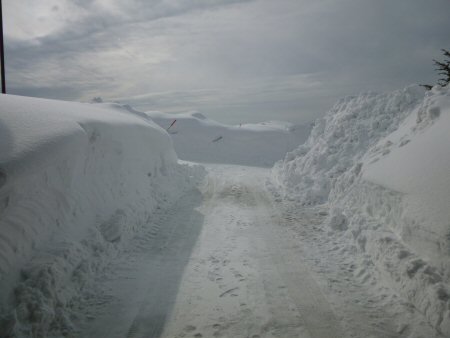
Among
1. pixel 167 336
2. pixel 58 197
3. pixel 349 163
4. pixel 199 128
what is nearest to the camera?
pixel 167 336

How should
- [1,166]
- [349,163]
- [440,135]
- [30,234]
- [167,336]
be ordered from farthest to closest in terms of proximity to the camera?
[349,163], [440,135], [30,234], [1,166], [167,336]

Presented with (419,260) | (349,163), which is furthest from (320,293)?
(349,163)

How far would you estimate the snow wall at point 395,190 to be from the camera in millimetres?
3691

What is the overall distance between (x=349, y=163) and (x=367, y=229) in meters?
3.41

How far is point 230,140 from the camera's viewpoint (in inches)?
920

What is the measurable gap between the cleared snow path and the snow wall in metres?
0.55

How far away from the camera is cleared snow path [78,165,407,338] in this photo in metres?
3.29

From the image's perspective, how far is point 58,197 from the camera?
4.42 meters

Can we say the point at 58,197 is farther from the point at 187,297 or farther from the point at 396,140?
the point at 396,140

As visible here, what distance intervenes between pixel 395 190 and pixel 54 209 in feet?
17.4

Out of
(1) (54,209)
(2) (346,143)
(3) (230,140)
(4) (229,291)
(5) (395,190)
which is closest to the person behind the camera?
(4) (229,291)

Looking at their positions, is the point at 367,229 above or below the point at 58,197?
below

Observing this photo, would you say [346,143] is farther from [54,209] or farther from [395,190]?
[54,209]

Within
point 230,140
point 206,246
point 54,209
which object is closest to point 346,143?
point 206,246
